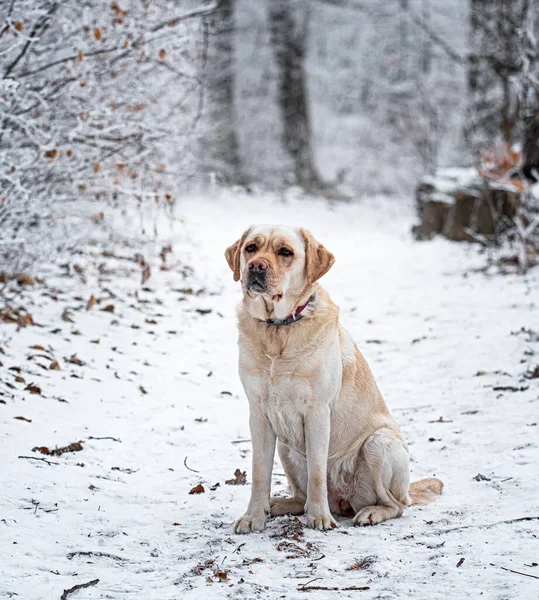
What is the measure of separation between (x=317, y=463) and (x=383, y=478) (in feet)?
1.31

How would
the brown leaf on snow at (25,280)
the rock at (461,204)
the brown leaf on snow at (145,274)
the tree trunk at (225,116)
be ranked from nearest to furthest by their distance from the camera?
1. the brown leaf on snow at (25,280)
2. the brown leaf on snow at (145,274)
3. the rock at (461,204)
4. the tree trunk at (225,116)

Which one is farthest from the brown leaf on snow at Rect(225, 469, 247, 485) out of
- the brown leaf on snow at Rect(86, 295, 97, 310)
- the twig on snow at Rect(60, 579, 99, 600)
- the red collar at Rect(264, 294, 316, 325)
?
the brown leaf on snow at Rect(86, 295, 97, 310)

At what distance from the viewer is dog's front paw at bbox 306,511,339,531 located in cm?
343

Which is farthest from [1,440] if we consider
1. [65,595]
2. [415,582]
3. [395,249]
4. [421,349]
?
[395,249]

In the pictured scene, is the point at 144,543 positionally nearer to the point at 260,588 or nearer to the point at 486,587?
the point at 260,588

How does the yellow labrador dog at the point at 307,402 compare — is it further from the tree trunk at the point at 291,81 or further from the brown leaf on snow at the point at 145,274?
the tree trunk at the point at 291,81

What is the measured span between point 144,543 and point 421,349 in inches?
166

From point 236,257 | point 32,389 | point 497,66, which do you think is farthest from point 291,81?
point 236,257

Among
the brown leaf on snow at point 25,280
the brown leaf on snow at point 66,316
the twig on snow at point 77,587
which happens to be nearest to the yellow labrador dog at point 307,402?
the twig on snow at point 77,587

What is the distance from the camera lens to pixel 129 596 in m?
2.62

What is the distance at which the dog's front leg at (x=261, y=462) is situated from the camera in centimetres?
353

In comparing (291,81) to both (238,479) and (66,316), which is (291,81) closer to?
(66,316)

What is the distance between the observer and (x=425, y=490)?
12.5 feet

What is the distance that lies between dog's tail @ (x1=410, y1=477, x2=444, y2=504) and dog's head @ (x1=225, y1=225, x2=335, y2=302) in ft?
4.23
